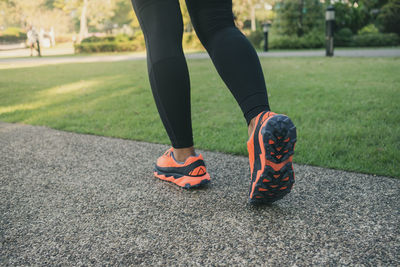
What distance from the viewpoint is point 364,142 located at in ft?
6.21

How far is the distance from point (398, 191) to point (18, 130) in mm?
2427

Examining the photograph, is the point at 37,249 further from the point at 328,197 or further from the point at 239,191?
the point at 328,197

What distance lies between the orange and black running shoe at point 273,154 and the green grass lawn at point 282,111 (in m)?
0.64

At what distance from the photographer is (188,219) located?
43.7 inches

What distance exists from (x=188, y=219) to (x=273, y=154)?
13.6 inches

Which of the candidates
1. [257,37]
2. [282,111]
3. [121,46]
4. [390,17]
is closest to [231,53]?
[282,111]

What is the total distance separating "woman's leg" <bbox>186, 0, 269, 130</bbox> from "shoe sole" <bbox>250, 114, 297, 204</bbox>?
5.1 inches

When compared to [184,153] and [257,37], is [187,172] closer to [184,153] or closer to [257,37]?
[184,153]

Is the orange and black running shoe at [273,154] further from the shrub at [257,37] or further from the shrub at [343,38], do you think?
the shrub at [257,37]

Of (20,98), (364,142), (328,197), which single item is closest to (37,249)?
(328,197)

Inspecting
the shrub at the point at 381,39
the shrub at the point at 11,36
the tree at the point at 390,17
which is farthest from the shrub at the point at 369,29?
the shrub at the point at 11,36

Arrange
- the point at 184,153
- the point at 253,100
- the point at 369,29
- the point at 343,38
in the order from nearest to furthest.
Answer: the point at 253,100 → the point at 184,153 → the point at 343,38 → the point at 369,29

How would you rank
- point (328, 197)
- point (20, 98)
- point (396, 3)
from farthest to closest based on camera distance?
point (396, 3)
point (20, 98)
point (328, 197)

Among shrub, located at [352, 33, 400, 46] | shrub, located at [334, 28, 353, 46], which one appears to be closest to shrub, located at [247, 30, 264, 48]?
shrub, located at [334, 28, 353, 46]
